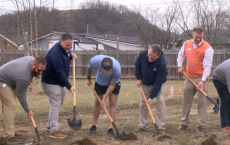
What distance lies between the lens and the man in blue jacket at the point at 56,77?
17.5 feet

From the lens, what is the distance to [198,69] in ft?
19.6

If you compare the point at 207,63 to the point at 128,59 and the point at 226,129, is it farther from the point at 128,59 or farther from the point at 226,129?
the point at 128,59

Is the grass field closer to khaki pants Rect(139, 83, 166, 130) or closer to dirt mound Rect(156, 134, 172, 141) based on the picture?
dirt mound Rect(156, 134, 172, 141)

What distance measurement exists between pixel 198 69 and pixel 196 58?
23 cm

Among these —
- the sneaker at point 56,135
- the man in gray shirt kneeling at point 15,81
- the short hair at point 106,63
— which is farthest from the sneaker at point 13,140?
the short hair at point 106,63

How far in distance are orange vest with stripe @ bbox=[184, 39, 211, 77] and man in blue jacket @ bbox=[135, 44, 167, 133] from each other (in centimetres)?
59

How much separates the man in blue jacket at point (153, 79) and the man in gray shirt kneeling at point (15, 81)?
208cm

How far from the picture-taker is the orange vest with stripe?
5.89 meters

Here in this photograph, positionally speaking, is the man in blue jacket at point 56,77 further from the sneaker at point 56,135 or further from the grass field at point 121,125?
the grass field at point 121,125

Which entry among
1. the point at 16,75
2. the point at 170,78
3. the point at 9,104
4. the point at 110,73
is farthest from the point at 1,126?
the point at 170,78

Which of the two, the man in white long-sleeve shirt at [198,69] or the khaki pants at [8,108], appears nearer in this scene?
the khaki pants at [8,108]

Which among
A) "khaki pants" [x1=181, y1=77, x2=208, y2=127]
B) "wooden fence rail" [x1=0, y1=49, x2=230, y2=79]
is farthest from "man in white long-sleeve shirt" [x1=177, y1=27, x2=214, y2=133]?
"wooden fence rail" [x1=0, y1=49, x2=230, y2=79]

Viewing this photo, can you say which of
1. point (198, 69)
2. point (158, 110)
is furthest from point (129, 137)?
point (198, 69)

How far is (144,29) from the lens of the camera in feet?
87.7
